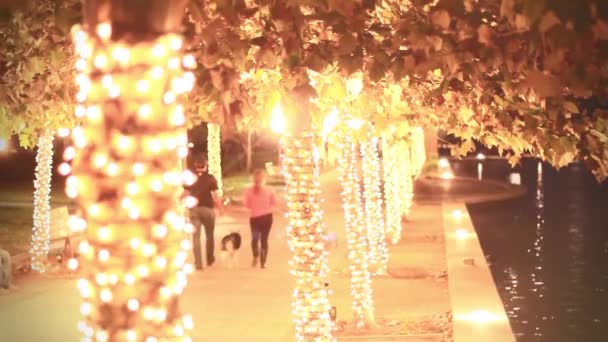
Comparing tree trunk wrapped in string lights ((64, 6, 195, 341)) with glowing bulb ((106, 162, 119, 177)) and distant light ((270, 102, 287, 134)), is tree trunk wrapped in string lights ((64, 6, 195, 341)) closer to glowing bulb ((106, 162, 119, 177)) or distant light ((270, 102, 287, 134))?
glowing bulb ((106, 162, 119, 177))

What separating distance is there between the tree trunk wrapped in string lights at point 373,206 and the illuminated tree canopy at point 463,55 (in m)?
6.12

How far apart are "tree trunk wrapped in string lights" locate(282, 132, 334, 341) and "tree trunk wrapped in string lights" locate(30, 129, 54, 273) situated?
23.5 ft

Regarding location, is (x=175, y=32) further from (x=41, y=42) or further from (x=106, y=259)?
(x=41, y=42)

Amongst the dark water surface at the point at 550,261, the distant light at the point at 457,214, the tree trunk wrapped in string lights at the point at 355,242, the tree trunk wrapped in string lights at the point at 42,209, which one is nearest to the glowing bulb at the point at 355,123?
the tree trunk wrapped in string lights at the point at 355,242

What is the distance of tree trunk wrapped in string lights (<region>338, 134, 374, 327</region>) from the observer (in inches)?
428

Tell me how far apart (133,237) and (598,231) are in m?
22.6

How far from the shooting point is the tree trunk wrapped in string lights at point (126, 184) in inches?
140

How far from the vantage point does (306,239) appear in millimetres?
7883

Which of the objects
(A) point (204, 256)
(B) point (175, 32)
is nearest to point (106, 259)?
(B) point (175, 32)

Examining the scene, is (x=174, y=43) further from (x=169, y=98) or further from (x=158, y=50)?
(x=169, y=98)

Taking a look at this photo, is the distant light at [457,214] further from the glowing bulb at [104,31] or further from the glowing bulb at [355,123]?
the glowing bulb at [104,31]

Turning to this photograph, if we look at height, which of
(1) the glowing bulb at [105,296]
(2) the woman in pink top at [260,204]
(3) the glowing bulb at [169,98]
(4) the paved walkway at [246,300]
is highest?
(3) the glowing bulb at [169,98]

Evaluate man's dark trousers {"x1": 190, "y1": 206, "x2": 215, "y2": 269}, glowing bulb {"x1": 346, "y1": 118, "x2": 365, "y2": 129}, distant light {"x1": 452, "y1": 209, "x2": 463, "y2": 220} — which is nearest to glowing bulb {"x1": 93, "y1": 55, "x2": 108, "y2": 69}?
glowing bulb {"x1": 346, "y1": 118, "x2": 365, "y2": 129}

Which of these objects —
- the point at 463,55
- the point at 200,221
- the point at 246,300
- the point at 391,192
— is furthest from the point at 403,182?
the point at 463,55
